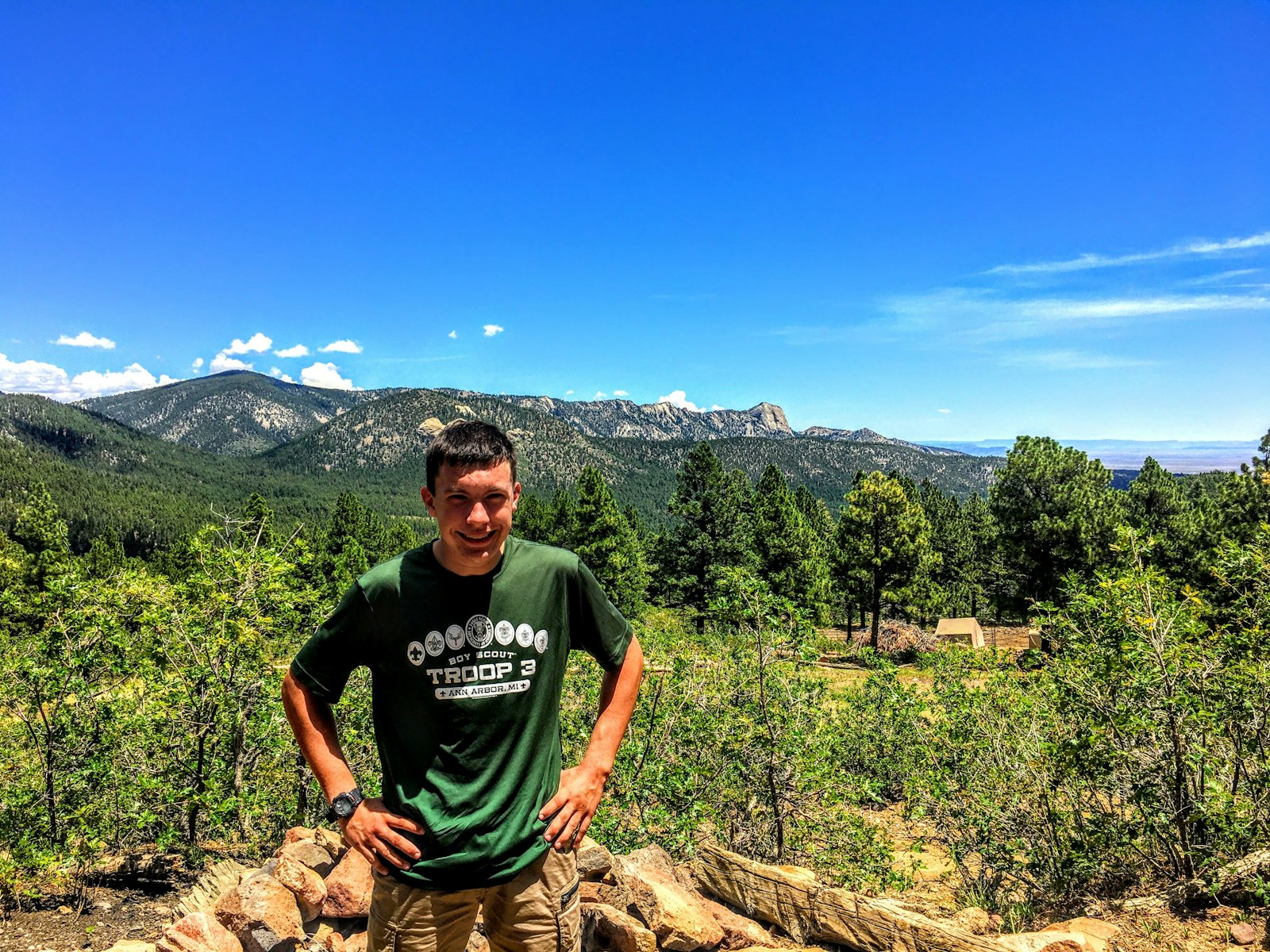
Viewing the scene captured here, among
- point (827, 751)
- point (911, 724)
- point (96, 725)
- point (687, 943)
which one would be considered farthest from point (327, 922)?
point (911, 724)

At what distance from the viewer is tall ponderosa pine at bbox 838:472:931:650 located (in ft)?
95.1

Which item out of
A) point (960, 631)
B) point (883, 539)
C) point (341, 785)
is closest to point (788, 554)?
point (883, 539)

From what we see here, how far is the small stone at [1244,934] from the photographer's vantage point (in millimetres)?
4230

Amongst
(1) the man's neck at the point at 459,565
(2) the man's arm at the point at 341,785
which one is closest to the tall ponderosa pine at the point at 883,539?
(1) the man's neck at the point at 459,565

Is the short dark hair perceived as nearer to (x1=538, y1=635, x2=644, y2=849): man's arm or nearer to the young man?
the young man

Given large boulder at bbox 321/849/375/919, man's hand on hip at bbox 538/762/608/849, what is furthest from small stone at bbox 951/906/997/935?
large boulder at bbox 321/849/375/919

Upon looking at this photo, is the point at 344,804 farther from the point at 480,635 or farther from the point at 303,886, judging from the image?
the point at 303,886

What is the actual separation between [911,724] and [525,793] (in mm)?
7643

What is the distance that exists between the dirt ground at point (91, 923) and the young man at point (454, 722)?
4176 mm

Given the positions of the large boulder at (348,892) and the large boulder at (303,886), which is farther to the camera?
the large boulder at (348,892)

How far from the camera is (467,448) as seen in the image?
2365mm

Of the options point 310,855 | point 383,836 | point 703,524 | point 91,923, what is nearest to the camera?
point 383,836

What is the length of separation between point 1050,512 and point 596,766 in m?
26.1

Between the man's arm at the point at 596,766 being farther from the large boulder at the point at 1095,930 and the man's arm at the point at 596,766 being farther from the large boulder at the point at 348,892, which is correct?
the large boulder at the point at 1095,930
